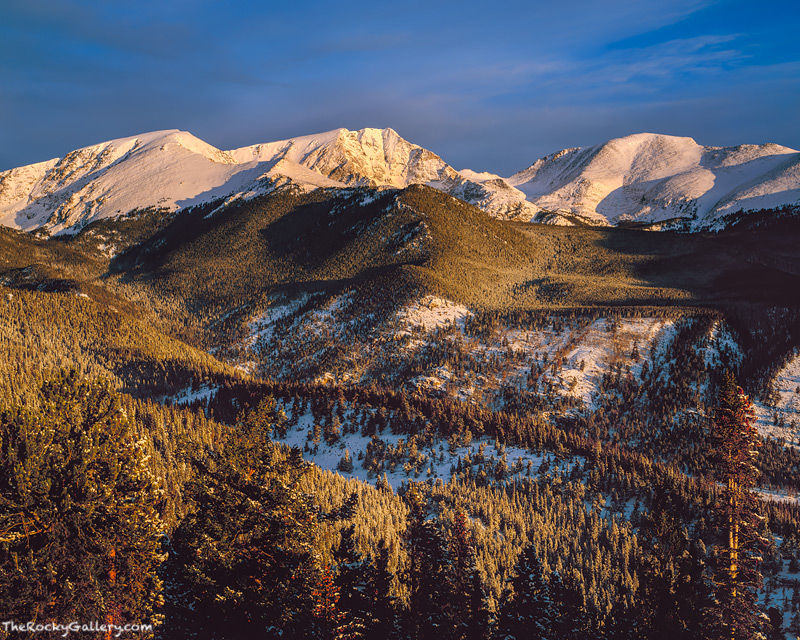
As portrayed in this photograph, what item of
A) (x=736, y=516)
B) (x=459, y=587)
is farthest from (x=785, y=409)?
(x=459, y=587)

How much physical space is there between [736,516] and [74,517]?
34.9m

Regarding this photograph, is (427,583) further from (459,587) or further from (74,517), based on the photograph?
(74,517)

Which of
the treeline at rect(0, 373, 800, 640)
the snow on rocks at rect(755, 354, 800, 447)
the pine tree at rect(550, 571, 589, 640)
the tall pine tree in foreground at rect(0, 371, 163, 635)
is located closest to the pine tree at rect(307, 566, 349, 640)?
the treeline at rect(0, 373, 800, 640)

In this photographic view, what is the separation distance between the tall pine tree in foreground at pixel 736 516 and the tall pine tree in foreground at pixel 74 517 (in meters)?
31.7

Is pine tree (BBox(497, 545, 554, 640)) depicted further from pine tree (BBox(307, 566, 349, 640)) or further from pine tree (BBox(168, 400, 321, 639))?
pine tree (BBox(168, 400, 321, 639))

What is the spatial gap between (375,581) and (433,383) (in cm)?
13857

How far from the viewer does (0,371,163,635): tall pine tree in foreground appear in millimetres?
22547

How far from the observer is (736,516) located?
99.4ft

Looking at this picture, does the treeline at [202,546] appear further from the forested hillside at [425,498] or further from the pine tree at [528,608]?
the pine tree at [528,608]

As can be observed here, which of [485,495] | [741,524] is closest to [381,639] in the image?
[741,524]

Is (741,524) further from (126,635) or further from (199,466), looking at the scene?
(126,635)

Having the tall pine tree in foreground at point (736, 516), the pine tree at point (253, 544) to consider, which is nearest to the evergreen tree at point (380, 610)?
the pine tree at point (253, 544)

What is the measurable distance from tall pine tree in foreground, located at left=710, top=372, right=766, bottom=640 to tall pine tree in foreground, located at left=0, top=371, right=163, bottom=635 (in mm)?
31723

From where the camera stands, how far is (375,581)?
139 feet
